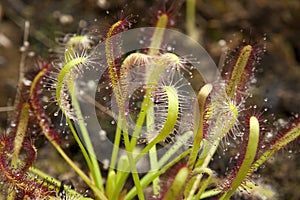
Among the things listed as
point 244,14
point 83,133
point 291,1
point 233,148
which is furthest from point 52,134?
point 291,1

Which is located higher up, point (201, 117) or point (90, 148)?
point (201, 117)

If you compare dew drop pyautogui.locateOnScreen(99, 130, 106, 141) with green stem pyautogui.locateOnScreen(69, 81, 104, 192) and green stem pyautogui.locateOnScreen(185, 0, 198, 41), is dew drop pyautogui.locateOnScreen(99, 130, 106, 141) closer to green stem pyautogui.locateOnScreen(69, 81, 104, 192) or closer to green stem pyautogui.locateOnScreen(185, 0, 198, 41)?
green stem pyautogui.locateOnScreen(69, 81, 104, 192)

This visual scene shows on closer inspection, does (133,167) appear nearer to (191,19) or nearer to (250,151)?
(250,151)

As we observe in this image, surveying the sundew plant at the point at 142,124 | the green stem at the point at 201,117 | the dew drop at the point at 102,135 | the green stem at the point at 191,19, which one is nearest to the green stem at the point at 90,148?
the sundew plant at the point at 142,124

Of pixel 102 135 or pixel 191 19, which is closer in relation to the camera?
pixel 102 135

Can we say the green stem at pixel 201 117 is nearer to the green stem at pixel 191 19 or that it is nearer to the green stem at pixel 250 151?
the green stem at pixel 250 151

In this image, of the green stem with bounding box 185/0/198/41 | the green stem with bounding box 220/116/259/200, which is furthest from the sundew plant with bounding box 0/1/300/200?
the green stem with bounding box 185/0/198/41

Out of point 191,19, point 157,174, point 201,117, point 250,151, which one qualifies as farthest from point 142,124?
point 191,19

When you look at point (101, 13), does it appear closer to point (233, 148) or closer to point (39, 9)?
point (39, 9)
